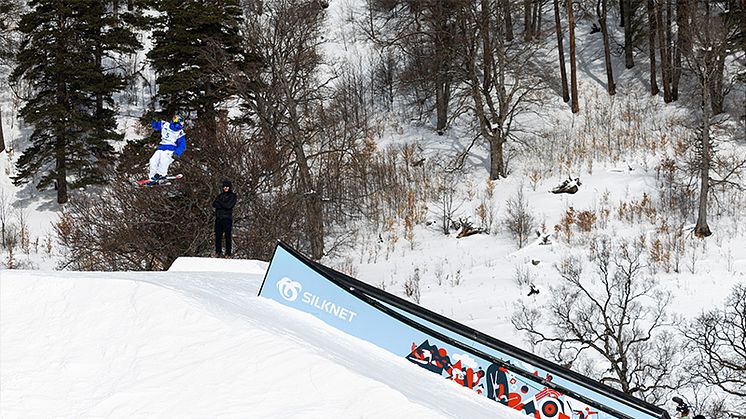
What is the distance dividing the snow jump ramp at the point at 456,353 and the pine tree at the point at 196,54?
19615 millimetres

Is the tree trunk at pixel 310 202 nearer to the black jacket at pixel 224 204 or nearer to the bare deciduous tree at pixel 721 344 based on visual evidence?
the black jacket at pixel 224 204

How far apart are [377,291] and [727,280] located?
14623 millimetres

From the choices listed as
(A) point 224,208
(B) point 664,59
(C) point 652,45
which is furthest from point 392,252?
(C) point 652,45

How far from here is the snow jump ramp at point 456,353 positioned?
10.9 meters

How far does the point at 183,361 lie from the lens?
8930mm

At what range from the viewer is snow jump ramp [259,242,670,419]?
1092 cm

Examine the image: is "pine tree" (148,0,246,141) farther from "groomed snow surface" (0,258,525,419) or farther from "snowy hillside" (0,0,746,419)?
"groomed snow surface" (0,258,525,419)

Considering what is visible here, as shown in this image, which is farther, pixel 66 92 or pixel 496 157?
pixel 66 92

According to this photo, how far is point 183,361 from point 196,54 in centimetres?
2543

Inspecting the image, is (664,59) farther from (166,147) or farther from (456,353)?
(456,353)

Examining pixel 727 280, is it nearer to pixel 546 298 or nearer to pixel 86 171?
pixel 546 298

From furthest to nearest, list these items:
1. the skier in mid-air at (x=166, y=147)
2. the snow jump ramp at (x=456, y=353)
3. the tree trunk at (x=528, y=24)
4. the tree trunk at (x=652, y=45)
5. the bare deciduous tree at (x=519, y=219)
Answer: the tree trunk at (x=528, y=24), the tree trunk at (x=652, y=45), the bare deciduous tree at (x=519, y=219), the skier in mid-air at (x=166, y=147), the snow jump ramp at (x=456, y=353)

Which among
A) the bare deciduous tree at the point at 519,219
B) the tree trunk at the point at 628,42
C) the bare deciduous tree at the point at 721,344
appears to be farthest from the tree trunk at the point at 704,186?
the tree trunk at the point at 628,42

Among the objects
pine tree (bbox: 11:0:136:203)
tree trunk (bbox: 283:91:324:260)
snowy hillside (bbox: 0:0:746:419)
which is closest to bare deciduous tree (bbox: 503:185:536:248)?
snowy hillside (bbox: 0:0:746:419)
